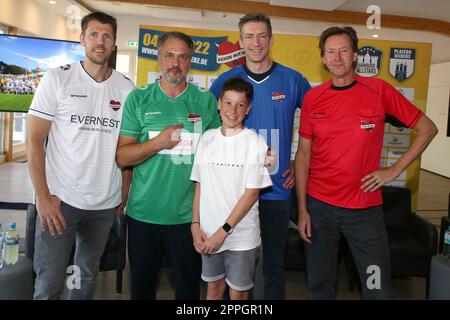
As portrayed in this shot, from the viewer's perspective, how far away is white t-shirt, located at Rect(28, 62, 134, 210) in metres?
1.95

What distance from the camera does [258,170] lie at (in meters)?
1.92

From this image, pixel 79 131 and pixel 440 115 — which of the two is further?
pixel 440 115

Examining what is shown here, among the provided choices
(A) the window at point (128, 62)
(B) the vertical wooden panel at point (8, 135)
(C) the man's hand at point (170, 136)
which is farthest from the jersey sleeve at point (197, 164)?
(A) the window at point (128, 62)

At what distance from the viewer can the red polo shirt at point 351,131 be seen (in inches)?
79.7

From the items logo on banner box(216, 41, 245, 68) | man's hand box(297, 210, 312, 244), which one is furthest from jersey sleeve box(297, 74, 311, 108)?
logo on banner box(216, 41, 245, 68)

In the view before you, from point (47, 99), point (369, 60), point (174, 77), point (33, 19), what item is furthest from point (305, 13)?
point (47, 99)

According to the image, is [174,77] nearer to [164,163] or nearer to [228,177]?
[164,163]

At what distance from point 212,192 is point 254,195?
0.19 metres

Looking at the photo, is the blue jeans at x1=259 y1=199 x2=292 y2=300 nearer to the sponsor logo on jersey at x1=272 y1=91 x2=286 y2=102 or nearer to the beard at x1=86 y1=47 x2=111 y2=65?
the sponsor logo on jersey at x1=272 y1=91 x2=286 y2=102

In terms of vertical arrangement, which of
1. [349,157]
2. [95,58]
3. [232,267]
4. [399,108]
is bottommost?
[232,267]

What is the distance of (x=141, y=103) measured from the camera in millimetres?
1947

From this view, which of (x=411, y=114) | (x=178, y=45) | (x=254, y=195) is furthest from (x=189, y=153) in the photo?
(x=411, y=114)

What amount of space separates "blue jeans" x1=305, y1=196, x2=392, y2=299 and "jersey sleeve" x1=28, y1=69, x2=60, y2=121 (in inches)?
52.0

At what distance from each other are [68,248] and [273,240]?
102cm
